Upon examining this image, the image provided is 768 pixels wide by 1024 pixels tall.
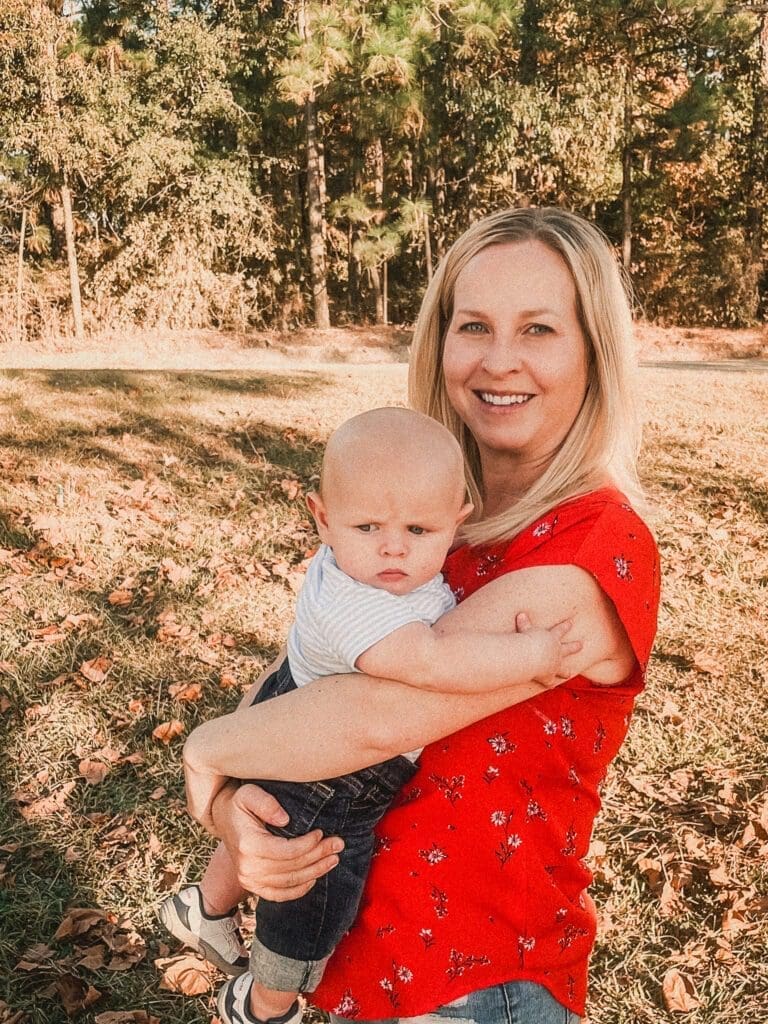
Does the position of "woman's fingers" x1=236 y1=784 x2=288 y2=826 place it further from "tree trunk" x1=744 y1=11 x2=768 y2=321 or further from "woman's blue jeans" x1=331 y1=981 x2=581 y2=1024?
"tree trunk" x1=744 y1=11 x2=768 y2=321

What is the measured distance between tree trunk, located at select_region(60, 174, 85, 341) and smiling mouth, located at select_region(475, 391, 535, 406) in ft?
67.5

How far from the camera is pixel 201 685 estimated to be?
4477 mm

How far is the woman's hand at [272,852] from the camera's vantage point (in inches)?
62.7

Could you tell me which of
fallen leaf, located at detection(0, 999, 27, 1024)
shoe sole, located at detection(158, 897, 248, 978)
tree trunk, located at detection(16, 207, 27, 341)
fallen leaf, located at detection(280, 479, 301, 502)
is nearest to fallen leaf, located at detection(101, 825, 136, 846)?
fallen leaf, located at detection(0, 999, 27, 1024)

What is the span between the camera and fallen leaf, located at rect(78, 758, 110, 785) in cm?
387

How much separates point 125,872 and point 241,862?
202 cm

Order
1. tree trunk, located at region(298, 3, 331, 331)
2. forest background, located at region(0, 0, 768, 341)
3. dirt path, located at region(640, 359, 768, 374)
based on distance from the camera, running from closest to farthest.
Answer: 1. dirt path, located at region(640, 359, 768, 374)
2. forest background, located at region(0, 0, 768, 341)
3. tree trunk, located at region(298, 3, 331, 331)

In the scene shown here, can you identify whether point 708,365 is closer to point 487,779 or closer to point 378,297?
point 378,297

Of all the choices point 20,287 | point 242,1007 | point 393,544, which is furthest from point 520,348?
point 20,287

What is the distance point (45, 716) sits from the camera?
4211mm

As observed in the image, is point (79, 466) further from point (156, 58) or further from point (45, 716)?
point (156, 58)

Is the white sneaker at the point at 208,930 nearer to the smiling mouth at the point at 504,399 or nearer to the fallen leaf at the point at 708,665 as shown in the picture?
the smiling mouth at the point at 504,399

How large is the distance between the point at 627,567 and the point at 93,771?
9.93 ft

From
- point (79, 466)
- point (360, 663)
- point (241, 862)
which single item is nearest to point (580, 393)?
point (360, 663)
